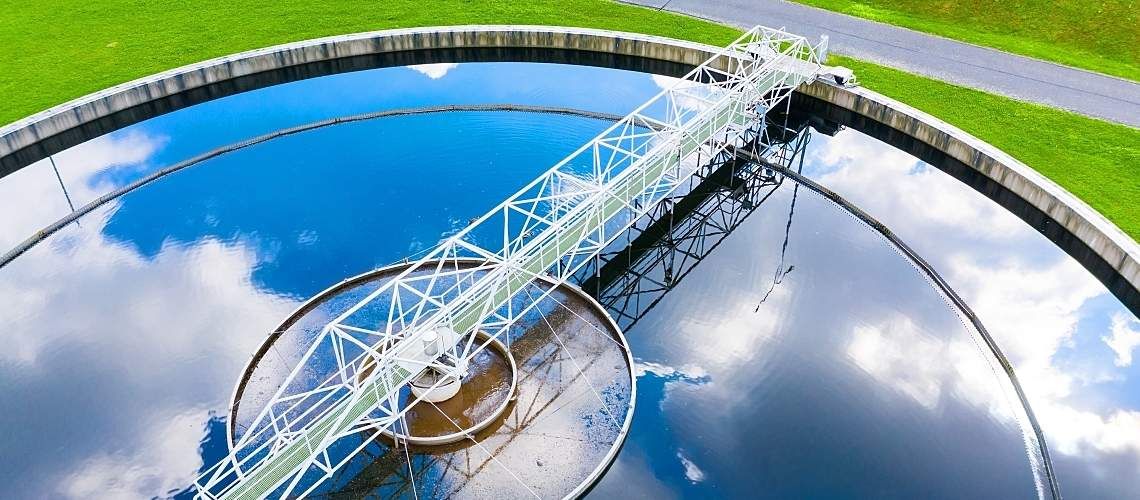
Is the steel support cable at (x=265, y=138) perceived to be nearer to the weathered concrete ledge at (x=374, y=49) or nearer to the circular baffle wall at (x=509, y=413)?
the weathered concrete ledge at (x=374, y=49)

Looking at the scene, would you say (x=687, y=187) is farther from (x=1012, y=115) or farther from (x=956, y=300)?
(x=1012, y=115)

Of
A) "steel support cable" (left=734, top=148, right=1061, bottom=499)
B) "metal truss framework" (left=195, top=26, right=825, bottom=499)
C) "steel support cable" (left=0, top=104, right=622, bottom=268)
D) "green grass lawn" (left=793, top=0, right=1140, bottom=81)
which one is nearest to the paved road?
"green grass lawn" (left=793, top=0, right=1140, bottom=81)

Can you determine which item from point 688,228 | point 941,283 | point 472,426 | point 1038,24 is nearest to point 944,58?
point 1038,24

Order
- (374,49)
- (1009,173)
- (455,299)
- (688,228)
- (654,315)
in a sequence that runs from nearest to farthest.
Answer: (455,299) < (654,315) < (688,228) < (1009,173) < (374,49)

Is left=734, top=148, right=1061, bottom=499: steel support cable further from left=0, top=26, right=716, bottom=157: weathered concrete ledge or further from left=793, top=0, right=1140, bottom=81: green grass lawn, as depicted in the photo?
left=793, top=0, right=1140, bottom=81: green grass lawn

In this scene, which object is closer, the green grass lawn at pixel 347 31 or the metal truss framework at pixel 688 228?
the metal truss framework at pixel 688 228

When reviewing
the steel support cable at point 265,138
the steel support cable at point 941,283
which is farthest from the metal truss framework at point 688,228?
the steel support cable at point 265,138

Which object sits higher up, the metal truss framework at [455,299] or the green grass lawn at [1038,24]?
the green grass lawn at [1038,24]

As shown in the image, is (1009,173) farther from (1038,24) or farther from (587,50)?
(587,50)
